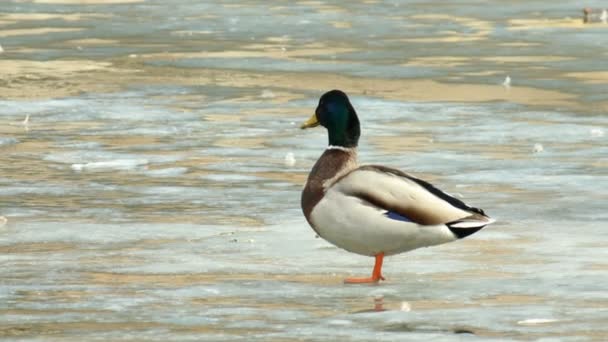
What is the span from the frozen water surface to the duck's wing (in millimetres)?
333

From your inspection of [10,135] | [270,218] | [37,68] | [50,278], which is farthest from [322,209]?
[37,68]

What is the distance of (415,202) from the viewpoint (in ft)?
29.1

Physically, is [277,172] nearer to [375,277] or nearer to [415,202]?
[375,277]

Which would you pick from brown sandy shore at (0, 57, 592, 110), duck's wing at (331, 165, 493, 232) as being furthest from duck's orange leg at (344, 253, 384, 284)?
brown sandy shore at (0, 57, 592, 110)

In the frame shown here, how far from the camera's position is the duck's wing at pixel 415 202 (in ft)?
29.1

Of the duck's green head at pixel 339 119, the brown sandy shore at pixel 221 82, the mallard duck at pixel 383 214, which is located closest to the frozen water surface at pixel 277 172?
the brown sandy shore at pixel 221 82

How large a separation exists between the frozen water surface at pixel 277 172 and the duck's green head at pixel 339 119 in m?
0.67

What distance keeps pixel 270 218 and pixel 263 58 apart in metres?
12.0

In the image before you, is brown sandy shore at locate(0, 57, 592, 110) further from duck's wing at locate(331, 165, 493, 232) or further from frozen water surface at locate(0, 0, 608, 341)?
duck's wing at locate(331, 165, 493, 232)

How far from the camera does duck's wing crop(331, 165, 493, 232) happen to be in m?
8.86

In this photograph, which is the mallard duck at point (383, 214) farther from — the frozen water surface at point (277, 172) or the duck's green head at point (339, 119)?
the duck's green head at point (339, 119)

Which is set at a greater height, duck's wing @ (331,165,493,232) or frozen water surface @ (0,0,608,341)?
duck's wing @ (331,165,493,232)

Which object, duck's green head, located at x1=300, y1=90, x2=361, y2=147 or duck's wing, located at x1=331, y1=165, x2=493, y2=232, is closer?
duck's wing, located at x1=331, y1=165, x2=493, y2=232

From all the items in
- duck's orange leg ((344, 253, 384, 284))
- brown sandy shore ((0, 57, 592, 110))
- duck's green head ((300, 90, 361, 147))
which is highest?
duck's green head ((300, 90, 361, 147))
